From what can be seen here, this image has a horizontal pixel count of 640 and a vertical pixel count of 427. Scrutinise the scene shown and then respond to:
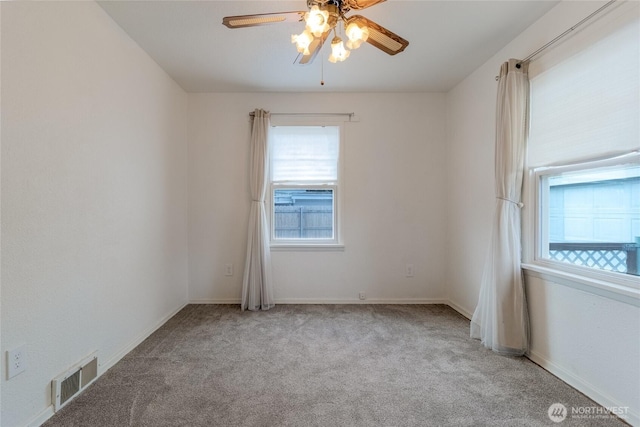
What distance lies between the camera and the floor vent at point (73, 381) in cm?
156

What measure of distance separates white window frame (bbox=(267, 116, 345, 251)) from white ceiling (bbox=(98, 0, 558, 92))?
1.21ft

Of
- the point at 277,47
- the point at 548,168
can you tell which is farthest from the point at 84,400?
the point at 548,168

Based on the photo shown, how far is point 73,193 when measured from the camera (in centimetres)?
170

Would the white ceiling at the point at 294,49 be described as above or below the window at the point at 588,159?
above

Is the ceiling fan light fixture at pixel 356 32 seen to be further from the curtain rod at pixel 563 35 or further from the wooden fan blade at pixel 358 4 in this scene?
the curtain rod at pixel 563 35

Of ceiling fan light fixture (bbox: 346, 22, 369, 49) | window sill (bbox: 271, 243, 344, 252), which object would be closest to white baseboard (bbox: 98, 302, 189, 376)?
window sill (bbox: 271, 243, 344, 252)

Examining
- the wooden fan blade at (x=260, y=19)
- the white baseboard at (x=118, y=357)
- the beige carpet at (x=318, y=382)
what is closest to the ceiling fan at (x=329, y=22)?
the wooden fan blade at (x=260, y=19)

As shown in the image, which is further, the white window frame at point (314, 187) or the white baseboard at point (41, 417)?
the white window frame at point (314, 187)

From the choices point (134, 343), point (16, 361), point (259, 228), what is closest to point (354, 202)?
point (259, 228)

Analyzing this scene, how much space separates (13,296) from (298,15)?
200 cm

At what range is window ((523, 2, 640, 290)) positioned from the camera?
1.51 metres

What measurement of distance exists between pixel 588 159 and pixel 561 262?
701 millimetres

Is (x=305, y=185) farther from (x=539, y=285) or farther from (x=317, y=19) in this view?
(x=539, y=285)

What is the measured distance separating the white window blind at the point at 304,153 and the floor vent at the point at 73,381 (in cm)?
230
